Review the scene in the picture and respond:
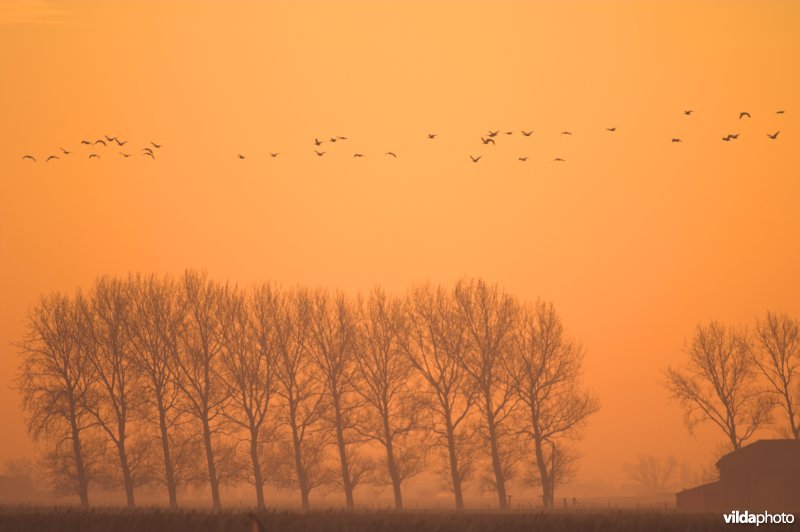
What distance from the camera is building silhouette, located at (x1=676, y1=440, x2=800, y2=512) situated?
71.8 metres

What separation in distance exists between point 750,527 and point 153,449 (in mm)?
41377

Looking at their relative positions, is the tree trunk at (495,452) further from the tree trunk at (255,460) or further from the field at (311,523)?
the field at (311,523)

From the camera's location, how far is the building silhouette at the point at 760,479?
7181 centimetres

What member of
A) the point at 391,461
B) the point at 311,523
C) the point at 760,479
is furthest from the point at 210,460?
the point at 760,479

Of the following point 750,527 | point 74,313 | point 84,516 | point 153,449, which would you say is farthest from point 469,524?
point 74,313

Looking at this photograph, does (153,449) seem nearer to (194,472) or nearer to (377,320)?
(194,472)

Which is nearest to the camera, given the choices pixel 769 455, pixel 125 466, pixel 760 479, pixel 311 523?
pixel 311 523

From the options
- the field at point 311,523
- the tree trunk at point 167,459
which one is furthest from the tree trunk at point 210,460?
the field at point 311,523

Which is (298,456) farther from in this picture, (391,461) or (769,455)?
(769,455)

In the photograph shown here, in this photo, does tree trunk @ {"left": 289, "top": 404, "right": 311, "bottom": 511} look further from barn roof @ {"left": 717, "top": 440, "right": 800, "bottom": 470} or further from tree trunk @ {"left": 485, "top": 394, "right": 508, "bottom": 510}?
barn roof @ {"left": 717, "top": 440, "right": 800, "bottom": 470}

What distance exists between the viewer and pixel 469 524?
40688mm

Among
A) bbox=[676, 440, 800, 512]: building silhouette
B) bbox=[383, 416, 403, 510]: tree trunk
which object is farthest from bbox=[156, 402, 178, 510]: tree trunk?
bbox=[676, 440, 800, 512]: building silhouette

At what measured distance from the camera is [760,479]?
240ft

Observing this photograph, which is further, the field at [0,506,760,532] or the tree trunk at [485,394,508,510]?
the tree trunk at [485,394,508,510]
